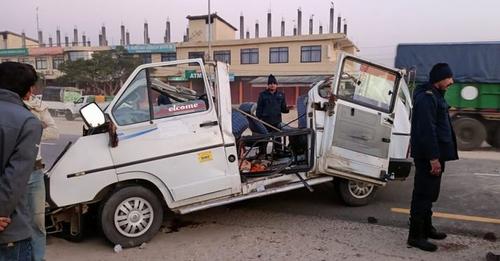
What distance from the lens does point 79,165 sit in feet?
14.7

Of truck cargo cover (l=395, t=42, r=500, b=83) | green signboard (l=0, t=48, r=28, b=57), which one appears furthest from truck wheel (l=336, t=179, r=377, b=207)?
green signboard (l=0, t=48, r=28, b=57)

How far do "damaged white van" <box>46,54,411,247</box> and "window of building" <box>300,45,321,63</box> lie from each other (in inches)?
1403

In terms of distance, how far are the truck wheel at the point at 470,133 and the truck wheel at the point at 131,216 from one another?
37.1 feet

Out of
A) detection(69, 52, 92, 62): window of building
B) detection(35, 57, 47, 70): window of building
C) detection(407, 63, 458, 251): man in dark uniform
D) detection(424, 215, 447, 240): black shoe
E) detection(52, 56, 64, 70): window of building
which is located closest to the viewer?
detection(407, 63, 458, 251): man in dark uniform

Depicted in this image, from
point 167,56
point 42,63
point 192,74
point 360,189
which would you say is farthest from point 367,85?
point 42,63

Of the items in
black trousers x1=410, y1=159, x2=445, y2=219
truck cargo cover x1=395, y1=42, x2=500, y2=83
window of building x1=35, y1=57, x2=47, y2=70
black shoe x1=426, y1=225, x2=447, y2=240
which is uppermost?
window of building x1=35, y1=57, x2=47, y2=70

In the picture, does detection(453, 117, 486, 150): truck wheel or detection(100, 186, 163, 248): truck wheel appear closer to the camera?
detection(100, 186, 163, 248): truck wheel

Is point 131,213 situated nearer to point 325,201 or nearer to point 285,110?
point 325,201

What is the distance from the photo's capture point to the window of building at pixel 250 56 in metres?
43.8

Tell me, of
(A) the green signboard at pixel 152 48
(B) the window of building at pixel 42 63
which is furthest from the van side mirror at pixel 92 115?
(B) the window of building at pixel 42 63

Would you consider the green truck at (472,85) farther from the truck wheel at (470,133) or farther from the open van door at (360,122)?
the open van door at (360,122)

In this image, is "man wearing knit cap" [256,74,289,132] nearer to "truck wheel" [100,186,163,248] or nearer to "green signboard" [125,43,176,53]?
"truck wheel" [100,186,163,248]

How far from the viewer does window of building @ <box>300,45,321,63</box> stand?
134 ft

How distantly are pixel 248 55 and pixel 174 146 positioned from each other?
40137 millimetres
